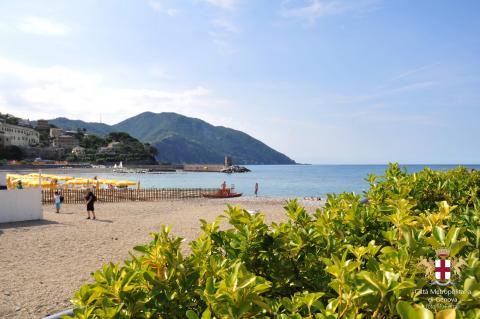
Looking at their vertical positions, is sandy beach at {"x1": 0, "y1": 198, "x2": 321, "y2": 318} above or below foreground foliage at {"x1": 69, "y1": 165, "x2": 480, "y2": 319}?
below

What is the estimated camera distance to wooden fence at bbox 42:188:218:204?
2662 cm

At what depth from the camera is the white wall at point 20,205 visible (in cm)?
1639

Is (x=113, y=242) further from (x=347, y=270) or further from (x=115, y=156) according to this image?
(x=115, y=156)

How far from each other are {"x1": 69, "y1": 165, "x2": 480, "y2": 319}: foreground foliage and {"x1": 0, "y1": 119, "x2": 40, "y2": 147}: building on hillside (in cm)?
15500

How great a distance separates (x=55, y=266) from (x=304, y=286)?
8930 mm

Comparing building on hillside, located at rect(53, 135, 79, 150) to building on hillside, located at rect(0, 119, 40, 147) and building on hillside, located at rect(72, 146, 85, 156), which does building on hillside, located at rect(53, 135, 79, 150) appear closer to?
building on hillside, located at rect(72, 146, 85, 156)

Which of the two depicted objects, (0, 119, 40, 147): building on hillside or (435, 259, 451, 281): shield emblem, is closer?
(435, 259, 451, 281): shield emblem

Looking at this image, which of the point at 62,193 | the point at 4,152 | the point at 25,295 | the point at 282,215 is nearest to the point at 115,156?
the point at 4,152

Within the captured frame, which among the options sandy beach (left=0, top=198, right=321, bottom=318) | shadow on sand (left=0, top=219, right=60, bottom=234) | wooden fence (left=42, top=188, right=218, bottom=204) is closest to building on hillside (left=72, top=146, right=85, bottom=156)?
wooden fence (left=42, top=188, right=218, bottom=204)

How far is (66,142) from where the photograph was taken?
173625mm

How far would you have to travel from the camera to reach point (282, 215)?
21188 mm

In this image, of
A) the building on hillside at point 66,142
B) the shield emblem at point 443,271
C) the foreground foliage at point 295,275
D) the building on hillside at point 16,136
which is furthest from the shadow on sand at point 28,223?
the building on hillside at point 66,142

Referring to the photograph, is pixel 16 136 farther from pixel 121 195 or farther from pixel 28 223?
pixel 28 223

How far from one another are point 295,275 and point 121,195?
95.5 ft
